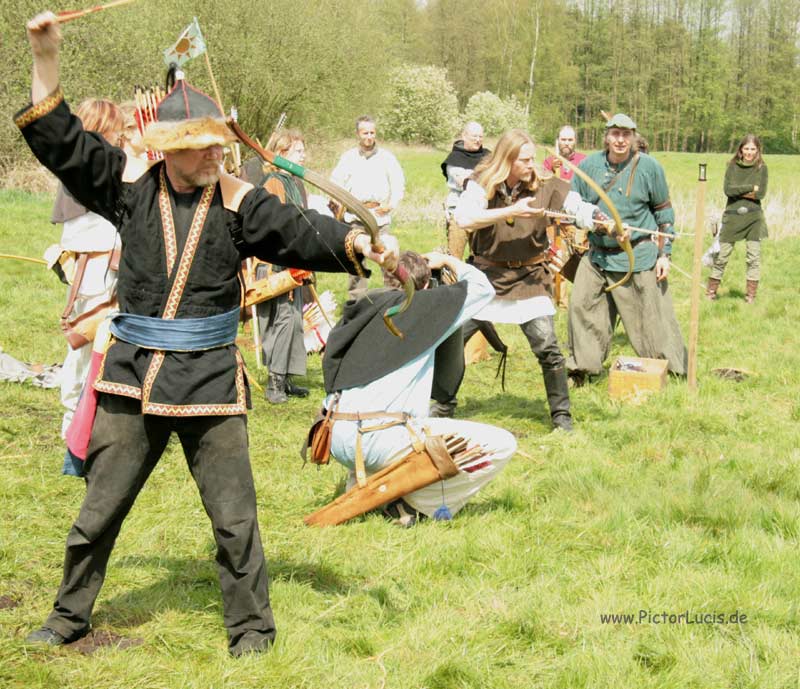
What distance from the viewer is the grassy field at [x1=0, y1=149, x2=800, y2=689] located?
356cm

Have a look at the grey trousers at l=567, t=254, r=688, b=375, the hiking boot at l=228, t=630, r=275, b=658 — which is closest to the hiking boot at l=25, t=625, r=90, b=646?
the hiking boot at l=228, t=630, r=275, b=658

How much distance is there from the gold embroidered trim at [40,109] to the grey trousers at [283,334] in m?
4.40

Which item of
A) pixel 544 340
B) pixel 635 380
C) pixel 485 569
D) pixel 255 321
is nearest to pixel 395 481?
pixel 485 569

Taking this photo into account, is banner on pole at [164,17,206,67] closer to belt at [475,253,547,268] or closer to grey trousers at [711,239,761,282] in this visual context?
belt at [475,253,547,268]

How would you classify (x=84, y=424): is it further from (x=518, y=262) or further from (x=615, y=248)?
(x=615, y=248)

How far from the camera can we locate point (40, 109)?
10.7 feet

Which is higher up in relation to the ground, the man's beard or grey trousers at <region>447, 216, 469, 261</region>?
the man's beard

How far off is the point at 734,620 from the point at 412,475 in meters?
1.51

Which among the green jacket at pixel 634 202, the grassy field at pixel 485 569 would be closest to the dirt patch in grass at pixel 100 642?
the grassy field at pixel 485 569

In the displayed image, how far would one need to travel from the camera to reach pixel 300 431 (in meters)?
6.75

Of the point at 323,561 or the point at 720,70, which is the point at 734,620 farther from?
the point at 720,70

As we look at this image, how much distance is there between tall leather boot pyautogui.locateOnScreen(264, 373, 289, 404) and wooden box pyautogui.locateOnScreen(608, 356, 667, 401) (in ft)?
8.20

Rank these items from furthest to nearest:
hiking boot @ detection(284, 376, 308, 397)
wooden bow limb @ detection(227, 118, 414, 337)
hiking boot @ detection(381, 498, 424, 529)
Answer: hiking boot @ detection(284, 376, 308, 397) → hiking boot @ detection(381, 498, 424, 529) → wooden bow limb @ detection(227, 118, 414, 337)

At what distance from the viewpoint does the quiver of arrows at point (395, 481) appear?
4617 millimetres
